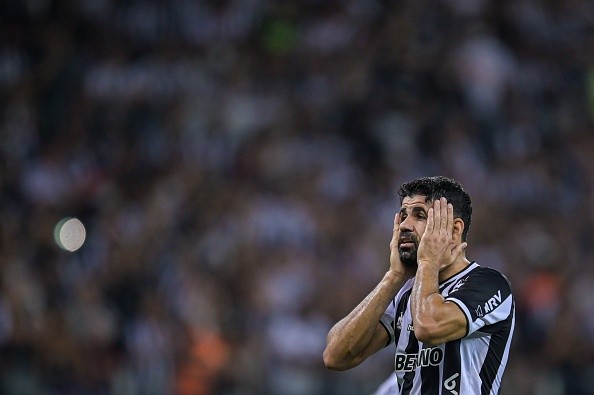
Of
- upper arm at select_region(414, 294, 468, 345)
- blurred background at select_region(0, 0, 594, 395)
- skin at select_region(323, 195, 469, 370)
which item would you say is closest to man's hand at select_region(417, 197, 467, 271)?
skin at select_region(323, 195, 469, 370)

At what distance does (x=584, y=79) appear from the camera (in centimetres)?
1342

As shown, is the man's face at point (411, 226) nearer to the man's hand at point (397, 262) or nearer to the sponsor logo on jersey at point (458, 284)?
the man's hand at point (397, 262)

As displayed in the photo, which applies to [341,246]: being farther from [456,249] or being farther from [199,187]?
[456,249]

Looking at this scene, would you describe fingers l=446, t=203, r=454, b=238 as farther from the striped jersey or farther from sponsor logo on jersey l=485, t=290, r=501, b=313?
sponsor logo on jersey l=485, t=290, r=501, b=313

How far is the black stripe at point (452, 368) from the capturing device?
14.1 feet

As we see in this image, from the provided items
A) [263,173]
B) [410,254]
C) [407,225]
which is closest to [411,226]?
[407,225]

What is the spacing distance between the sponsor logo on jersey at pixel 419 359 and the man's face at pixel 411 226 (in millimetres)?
412

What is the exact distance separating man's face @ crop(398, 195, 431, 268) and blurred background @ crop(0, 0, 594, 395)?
5664 mm

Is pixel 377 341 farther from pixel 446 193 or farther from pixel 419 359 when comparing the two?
pixel 446 193

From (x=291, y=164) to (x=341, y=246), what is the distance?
1252mm

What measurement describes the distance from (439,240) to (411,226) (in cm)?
19

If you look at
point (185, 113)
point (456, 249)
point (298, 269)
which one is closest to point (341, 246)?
point (298, 269)

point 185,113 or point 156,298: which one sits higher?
point 185,113

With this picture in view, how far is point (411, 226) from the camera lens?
4.60 meters
